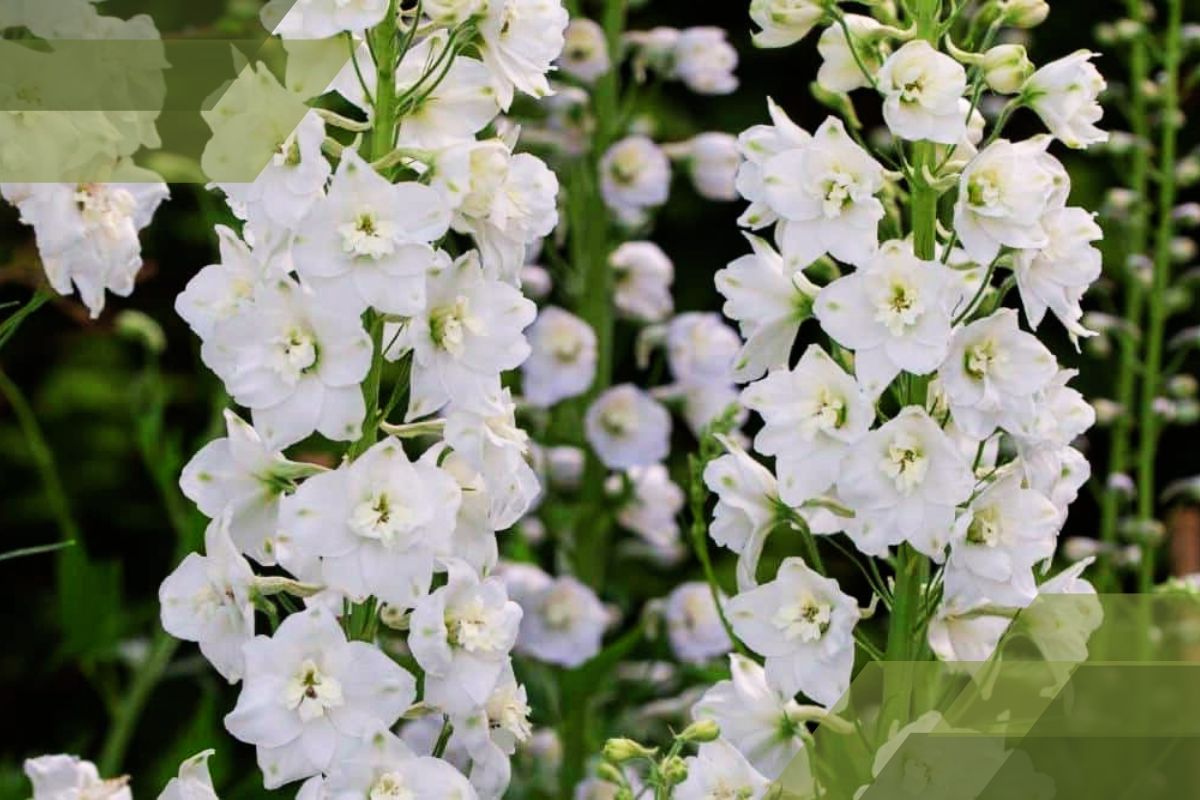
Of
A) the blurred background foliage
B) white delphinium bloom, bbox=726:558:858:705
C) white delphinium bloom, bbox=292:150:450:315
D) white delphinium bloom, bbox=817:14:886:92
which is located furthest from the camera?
the blurred background foliage

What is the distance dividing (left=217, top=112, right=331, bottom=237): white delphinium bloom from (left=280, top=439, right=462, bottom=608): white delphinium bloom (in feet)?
0.53

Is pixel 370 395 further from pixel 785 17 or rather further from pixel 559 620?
pixel 559 620

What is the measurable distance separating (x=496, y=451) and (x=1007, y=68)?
469mm

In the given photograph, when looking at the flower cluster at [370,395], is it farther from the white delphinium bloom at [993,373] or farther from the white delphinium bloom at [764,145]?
the white delphinium bloom at [993,373]

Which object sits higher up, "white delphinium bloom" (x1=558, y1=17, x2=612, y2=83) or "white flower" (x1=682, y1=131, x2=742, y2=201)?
"white delphinium bloom" (x1=558, y1=17, x2=612, y2=83)

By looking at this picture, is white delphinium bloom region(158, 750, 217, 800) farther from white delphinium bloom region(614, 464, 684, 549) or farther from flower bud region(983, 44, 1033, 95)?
white delphinium bloom region(614, 464, 684, 549)

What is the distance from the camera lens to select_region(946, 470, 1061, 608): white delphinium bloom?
54.4 inches

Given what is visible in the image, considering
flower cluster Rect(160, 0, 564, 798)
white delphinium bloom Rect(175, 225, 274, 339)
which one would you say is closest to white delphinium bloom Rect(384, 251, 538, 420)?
flower cluster Rect(160, 0, 564, 798)

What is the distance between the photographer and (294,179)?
1.31 meters

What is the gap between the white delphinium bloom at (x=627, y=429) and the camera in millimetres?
2658

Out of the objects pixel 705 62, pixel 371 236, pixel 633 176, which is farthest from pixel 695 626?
pixel 371 236

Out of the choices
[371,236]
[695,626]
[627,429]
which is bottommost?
[695,626]

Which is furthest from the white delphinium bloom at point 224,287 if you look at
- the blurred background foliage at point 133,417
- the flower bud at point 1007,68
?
the blurred background foliage at point 133,417

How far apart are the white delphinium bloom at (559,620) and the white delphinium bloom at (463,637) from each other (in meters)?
1.19
